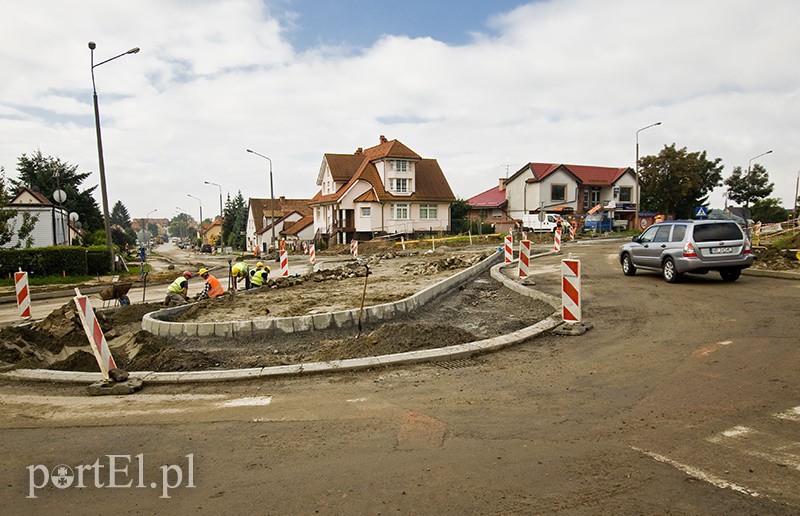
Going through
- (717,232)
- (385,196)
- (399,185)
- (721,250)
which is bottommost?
(721,250)

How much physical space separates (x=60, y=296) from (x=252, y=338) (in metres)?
14.6

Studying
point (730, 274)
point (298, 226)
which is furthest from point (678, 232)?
point (298, 226)

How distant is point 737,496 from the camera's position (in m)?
3.26

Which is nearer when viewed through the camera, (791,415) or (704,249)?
(791,415)

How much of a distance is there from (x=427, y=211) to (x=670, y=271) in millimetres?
38538

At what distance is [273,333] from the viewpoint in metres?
8.67

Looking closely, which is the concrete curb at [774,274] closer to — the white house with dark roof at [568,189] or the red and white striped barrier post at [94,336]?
the red and white striped barrier post at [94,336]

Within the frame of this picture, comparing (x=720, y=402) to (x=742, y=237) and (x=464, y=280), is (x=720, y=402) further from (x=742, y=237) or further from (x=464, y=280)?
(x=464, y=280)

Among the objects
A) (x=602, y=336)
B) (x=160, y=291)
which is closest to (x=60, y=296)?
(x=160, y=291)

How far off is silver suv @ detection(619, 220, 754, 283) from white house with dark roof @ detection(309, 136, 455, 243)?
119 feet

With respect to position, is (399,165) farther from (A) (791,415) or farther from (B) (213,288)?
(A) (791,415)

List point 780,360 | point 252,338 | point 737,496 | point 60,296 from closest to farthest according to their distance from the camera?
1. point 737,496
2. point 780,360
3. point 252,338
4. point 60,296

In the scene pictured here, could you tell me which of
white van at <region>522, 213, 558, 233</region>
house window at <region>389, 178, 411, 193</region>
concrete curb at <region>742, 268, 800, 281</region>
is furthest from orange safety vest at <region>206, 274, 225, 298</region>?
white van at <region>522, 213, 558, 233</region>

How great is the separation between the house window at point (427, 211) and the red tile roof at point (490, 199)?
1206cm
